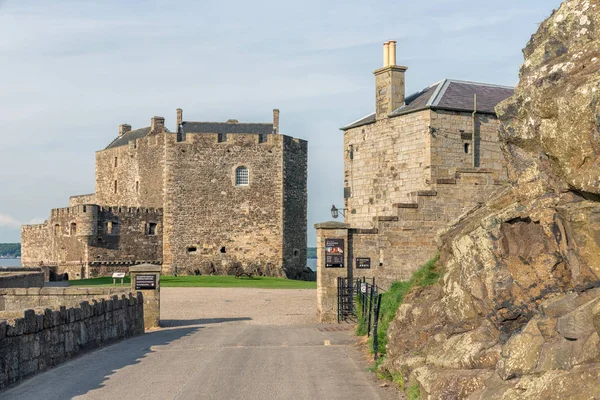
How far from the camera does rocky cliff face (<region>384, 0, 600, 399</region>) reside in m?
7.54

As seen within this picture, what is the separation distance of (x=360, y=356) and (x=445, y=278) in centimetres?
384

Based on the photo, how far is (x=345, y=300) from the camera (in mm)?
23359

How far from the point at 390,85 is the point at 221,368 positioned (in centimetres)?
1605

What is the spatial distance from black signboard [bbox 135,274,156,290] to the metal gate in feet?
17.9

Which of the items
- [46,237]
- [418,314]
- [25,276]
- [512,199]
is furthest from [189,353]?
[46,237]

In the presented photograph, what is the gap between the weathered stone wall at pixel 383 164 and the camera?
2575cm

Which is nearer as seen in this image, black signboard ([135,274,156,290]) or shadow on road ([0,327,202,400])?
shadow on road ([0,327,202,400])

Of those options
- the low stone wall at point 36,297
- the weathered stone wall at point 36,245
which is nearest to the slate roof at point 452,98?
the low stone wall at point 36,297

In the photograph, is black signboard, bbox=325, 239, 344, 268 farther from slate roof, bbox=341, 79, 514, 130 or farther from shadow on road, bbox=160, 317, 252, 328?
slate roof, bbox=341, 79, 514, 130

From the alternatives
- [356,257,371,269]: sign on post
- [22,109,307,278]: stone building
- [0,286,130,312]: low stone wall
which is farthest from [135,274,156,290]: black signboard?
[22,109,307,278]: stone building

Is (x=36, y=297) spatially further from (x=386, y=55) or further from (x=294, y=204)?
(x=294, y=204)

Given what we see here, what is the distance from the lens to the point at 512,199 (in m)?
10.7

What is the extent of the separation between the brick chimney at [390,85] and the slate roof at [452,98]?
1.08 ft

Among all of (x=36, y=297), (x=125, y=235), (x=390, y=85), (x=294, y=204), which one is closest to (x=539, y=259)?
(x=36, y=297)
